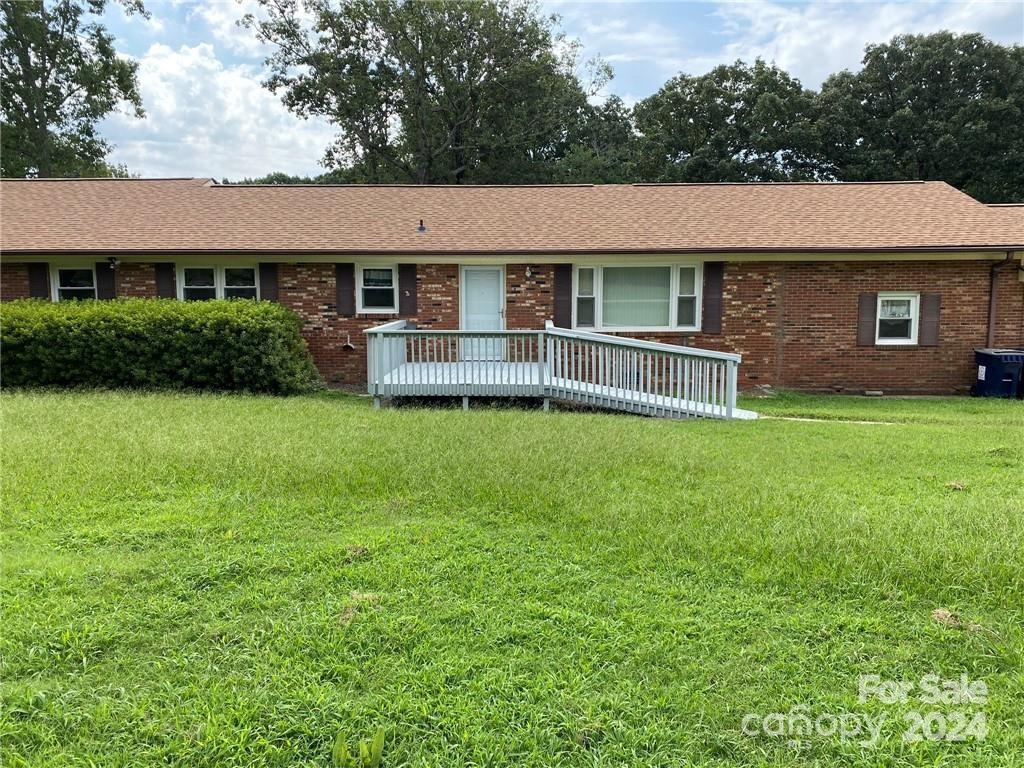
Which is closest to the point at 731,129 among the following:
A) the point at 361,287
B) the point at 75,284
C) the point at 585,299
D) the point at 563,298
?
the point at 585,299

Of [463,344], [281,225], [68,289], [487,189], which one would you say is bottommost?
[463,344]

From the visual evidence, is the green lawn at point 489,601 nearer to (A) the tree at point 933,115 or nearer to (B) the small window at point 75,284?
(B) the small window at point 75,284

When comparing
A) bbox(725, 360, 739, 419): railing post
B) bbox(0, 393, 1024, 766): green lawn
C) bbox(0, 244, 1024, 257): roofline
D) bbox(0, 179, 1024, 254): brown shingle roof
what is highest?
bbox(0, 179, 1024, 254): brown shingle roof

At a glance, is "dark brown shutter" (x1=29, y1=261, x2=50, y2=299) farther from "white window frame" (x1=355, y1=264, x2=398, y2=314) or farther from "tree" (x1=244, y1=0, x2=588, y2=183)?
"tree" (x1=244, y1=0, x2=588, y2=183)

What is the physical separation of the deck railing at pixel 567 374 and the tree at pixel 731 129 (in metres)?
23.3

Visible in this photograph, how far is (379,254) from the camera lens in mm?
12312

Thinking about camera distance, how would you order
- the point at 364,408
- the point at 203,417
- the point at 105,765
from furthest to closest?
the point at 364,408
the point at 203,417
the point at 105,765

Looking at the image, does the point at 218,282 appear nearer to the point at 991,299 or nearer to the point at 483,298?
the point at 483,298

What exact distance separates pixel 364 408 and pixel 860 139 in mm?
29848

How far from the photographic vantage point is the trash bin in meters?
11.5

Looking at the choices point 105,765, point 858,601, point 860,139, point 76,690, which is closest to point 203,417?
point 76,690

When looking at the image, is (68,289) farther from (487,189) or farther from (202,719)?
(202,719)

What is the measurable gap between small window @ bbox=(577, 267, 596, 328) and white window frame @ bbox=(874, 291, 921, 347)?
212 inches

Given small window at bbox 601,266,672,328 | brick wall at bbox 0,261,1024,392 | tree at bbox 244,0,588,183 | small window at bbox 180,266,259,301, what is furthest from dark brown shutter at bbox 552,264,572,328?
tree at bbox 244,0,588,183
